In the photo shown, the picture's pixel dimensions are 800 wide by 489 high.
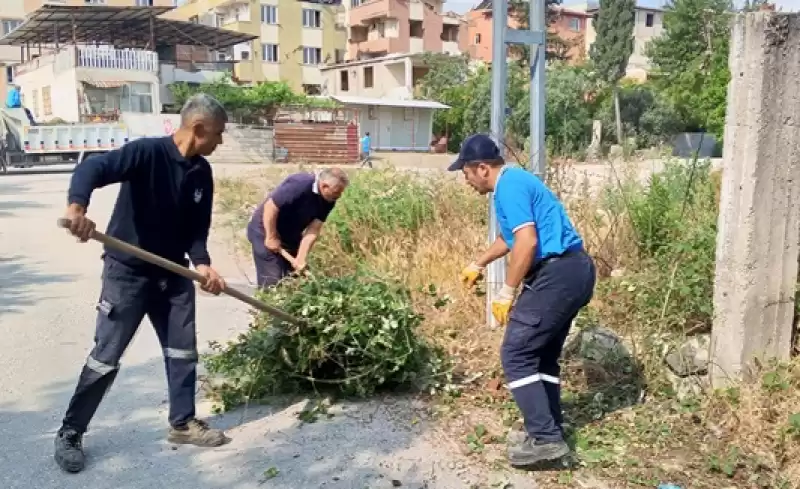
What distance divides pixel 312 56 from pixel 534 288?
5341 centimetres

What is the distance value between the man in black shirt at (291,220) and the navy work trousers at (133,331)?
1.43 m

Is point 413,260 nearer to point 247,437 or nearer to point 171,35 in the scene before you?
point 247,437

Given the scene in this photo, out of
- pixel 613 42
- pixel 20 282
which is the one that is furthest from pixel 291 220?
pixel 613 42

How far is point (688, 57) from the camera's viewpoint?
134 ft

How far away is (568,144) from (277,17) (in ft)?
156

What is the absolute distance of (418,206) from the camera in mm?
7465

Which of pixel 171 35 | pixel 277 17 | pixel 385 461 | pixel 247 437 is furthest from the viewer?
pixel 277 17

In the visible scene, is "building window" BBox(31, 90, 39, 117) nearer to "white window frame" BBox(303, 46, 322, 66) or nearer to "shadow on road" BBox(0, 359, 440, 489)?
"white window frame" BBox(303, 46, 322, 66)

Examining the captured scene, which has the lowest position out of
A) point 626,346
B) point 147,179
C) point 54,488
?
point 54,488

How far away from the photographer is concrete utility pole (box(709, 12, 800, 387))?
3867mm

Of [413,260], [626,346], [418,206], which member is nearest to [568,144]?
[418,206]

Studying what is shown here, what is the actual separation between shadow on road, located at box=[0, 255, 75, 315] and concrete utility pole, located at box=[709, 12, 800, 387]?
236 inches

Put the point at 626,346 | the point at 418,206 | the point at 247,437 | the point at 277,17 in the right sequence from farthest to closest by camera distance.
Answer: the point at 277,17 → the point at 418,206 → the point at 626,346 → the point at 247,437

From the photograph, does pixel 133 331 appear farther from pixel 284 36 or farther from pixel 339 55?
pixel 339 55
